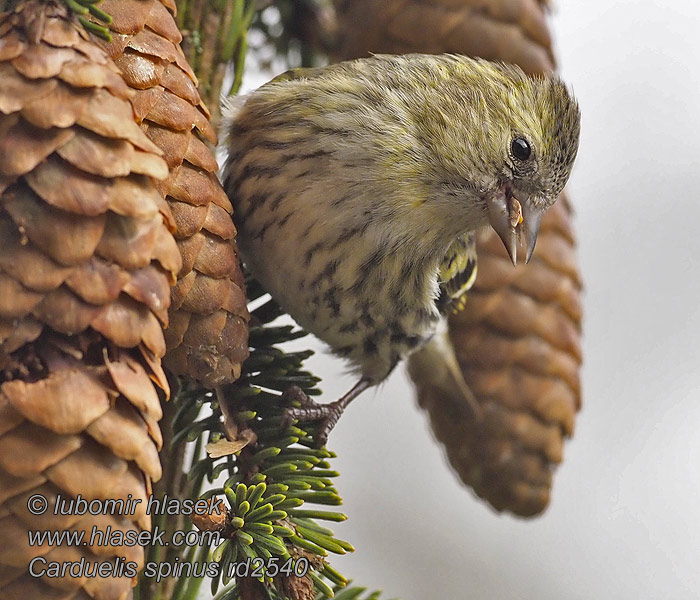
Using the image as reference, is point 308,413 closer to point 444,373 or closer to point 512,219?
point 512,219

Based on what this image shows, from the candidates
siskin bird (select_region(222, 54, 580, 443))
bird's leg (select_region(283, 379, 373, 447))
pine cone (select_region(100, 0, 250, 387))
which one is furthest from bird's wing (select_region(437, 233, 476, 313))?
pine cone (select_region(100, 0, 250, 387))

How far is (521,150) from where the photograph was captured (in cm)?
96

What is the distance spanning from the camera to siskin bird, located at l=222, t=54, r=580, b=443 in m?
0.92

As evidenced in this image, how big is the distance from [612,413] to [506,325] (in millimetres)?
1572

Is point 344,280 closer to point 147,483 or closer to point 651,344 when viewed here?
point 147,483

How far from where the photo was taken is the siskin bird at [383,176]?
0.92 m

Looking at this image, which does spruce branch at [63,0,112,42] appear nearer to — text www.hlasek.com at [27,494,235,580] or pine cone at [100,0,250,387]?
pine cone at [100,0,250,387]

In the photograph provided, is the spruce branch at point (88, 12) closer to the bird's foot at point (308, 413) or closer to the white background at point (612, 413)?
the bird's foot at point (308, 413)

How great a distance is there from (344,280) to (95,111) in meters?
0.43

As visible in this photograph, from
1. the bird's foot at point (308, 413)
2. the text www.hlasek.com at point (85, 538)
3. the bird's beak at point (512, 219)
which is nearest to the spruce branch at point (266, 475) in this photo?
the bird's foot at point (308, 413)

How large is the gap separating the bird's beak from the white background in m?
1.35

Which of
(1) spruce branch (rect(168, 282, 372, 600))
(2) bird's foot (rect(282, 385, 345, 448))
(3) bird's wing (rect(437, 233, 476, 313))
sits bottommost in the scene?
(1) spruce branch (rect(168, 282, 372, 600))

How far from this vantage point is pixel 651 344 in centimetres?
255

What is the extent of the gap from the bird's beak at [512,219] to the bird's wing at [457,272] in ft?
0.31
